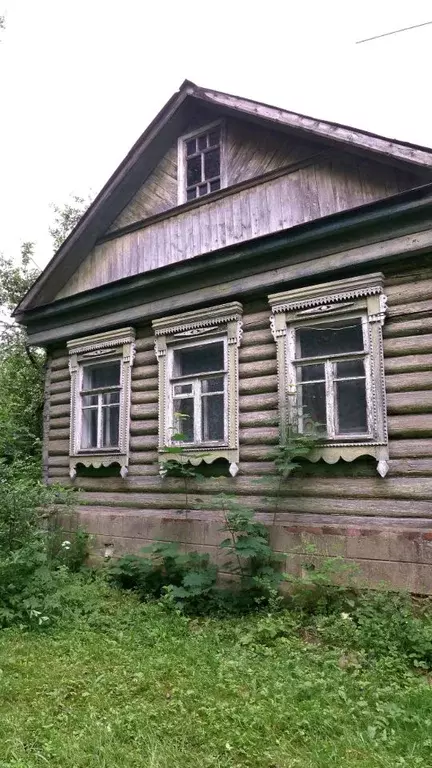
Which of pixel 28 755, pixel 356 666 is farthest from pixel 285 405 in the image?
pixel 28 755

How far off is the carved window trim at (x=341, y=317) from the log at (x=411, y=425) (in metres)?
0.09

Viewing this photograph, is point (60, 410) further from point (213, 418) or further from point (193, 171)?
point (193, 171)

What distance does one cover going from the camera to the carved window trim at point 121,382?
25.1 feet

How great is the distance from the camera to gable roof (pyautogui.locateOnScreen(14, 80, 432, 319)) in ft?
18.5

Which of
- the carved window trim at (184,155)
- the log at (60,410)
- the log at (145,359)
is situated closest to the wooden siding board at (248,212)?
the carved window trim at (184,155)

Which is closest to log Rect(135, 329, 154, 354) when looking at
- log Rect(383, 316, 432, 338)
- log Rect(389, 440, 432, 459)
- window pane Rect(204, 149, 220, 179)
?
window pane Rect(204, 149, 220, 179)

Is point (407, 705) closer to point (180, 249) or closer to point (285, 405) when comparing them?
point (285, 405)

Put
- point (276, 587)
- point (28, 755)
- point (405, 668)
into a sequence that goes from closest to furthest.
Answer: point (28, 755) → point (405, 668) → point (276, 587)

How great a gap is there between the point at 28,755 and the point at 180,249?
6.14 m

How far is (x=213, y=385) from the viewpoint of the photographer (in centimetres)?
696

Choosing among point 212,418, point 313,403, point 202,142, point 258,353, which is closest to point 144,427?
point 212,418

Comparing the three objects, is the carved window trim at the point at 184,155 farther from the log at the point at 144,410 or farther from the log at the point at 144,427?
the log at the point at 144,427

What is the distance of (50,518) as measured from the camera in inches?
324

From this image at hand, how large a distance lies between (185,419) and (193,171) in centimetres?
376
